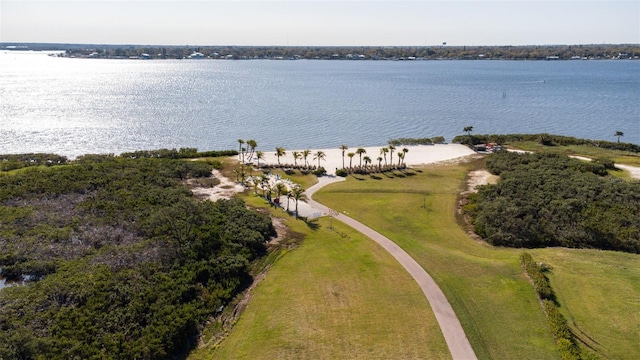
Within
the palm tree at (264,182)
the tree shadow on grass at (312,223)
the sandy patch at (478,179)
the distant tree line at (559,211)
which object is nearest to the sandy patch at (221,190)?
the palm tree at (264,182)

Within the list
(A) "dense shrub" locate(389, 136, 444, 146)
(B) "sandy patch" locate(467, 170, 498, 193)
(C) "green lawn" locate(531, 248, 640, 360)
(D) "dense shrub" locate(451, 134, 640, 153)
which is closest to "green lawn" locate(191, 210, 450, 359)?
(C) "green lawn" locate(531, 248, 640, 360)

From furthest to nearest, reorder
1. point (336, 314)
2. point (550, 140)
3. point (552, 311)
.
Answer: point (550, 140) → point (336, 314) → point (552, 311)

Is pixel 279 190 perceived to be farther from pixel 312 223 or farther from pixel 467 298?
pixel 467 298

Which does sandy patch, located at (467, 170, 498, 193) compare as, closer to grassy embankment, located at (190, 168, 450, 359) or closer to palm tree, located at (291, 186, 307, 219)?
palm tree, located at (291, 186, 307, 219)

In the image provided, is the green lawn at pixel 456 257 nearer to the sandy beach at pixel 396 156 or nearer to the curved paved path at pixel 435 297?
the curved paved path at pixel 435 297

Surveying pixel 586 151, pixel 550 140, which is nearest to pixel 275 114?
pixel 550 140

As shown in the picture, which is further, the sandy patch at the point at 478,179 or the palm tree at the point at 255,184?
A: the sandy patch at the point at 478,179
